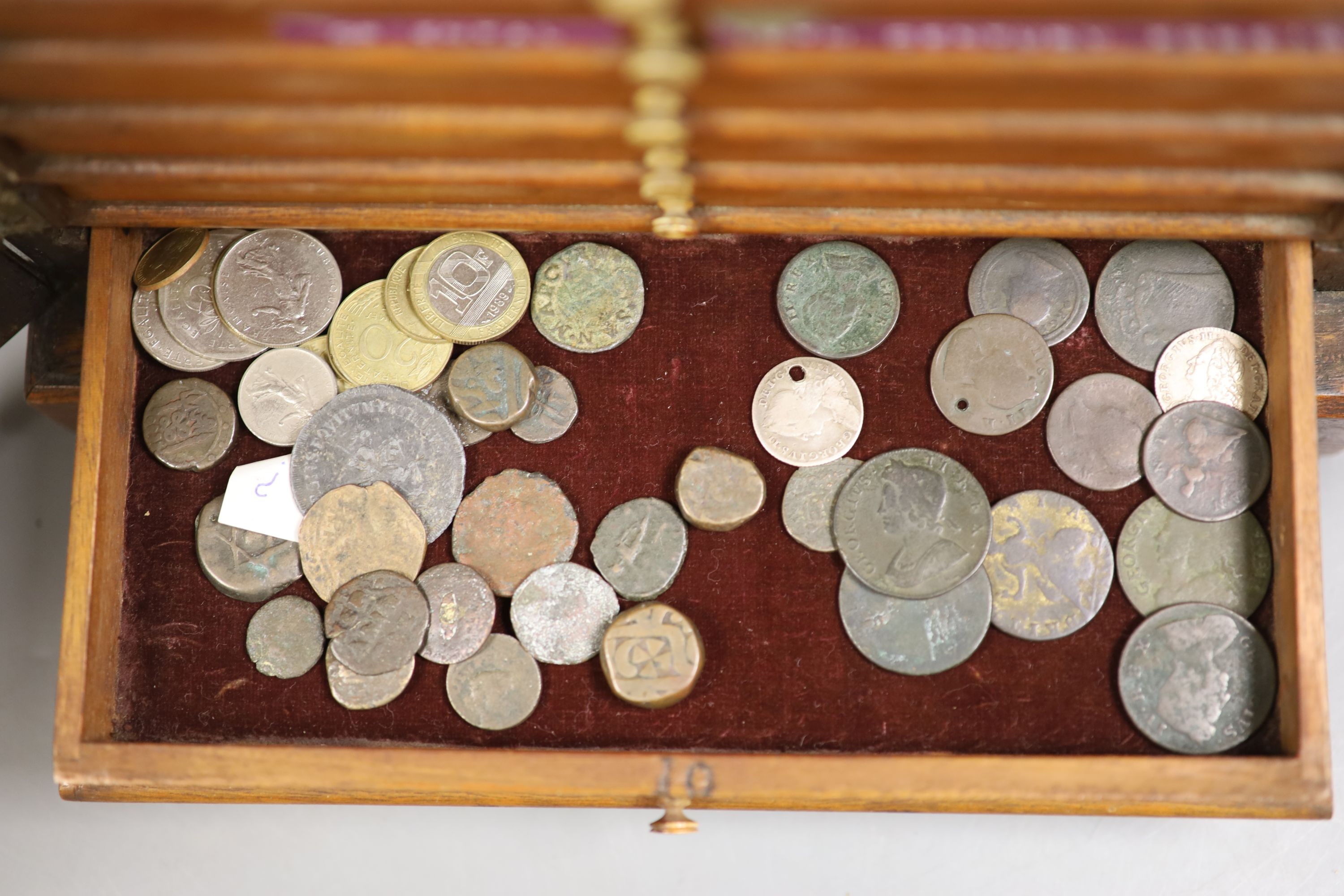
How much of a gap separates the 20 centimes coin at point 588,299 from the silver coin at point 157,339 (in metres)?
0.65

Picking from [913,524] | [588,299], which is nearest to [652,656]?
[913,524]

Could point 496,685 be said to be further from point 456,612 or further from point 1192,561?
point 1192,561

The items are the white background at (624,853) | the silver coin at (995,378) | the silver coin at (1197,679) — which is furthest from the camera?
Result: the white background at (624,853)

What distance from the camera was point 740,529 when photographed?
1.99 metres

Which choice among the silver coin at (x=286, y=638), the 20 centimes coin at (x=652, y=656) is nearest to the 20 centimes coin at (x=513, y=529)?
the 20 centimes coin at (x=652, y=656)

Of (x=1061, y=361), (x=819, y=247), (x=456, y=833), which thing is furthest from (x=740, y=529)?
(x=456, y=833)

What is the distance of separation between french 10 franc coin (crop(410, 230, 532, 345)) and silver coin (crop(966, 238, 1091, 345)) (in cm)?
88

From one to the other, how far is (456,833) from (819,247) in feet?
4.91

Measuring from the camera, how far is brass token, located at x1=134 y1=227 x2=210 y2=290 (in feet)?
6.44

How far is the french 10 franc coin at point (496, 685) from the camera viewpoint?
6.31 ft

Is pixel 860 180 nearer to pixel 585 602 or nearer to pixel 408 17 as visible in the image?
pixel 408 17

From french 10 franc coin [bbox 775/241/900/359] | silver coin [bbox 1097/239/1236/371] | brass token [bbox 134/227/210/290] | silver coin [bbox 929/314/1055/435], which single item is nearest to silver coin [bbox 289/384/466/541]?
brass token [bbox 134/227/210/290]

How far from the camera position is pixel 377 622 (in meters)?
1.95

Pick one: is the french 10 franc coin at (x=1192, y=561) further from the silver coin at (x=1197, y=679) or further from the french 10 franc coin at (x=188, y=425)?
the french 10 franc coin at (x=188, y=425)
